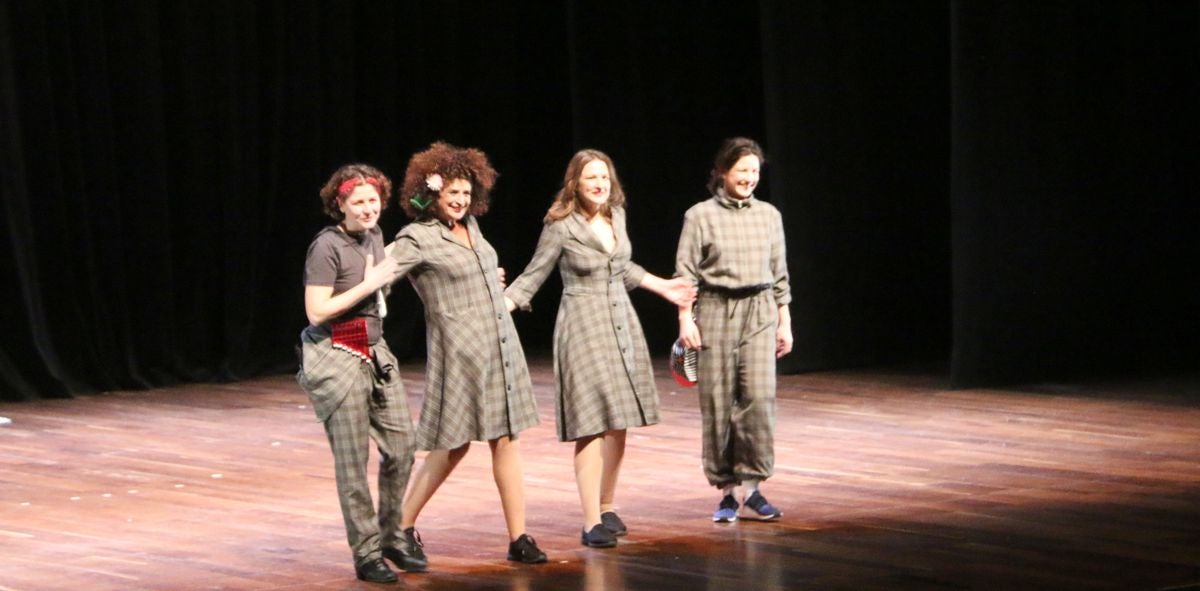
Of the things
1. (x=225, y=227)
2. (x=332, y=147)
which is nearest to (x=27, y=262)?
(x=225, y=227)

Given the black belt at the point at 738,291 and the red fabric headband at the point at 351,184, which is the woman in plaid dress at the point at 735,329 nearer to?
the black belt at the point at 738,291

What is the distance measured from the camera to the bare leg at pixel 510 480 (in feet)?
16.4

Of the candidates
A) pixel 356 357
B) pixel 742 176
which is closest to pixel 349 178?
pixel 356 357

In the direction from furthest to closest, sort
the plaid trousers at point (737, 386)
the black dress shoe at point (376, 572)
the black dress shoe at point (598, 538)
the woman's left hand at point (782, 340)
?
the woman's left hand at point (782, 340) < the plaid trousers at point (737, 386) < the black dress shoe at point (598, 538) < the black dress shoe at point (376, 572)

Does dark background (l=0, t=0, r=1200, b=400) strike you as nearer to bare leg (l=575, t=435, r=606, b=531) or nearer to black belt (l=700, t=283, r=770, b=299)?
black belt (l=700, t=283, r=770, b=299)

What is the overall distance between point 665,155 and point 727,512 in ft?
17.3

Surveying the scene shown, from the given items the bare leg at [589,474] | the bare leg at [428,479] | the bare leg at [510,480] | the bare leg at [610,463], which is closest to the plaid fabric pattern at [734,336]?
the bare leg at [610,463]

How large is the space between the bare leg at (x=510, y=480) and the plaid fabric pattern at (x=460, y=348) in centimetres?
7

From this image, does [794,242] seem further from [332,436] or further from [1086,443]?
[332,436]

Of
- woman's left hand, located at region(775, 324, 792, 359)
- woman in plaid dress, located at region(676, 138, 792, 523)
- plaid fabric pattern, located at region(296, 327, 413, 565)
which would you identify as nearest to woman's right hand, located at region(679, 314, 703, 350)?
woman in plaid dress, located at region(676, 138, 792, 523)

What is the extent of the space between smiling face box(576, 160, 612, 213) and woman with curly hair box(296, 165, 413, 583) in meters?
0.71

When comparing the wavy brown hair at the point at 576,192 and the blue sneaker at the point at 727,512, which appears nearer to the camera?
the wavy brown hair at the point at 576,192

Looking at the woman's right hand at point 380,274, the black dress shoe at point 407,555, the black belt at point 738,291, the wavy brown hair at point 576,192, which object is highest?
the wavy brown hair at point 576,192

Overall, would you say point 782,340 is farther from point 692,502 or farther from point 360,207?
point 360,207
